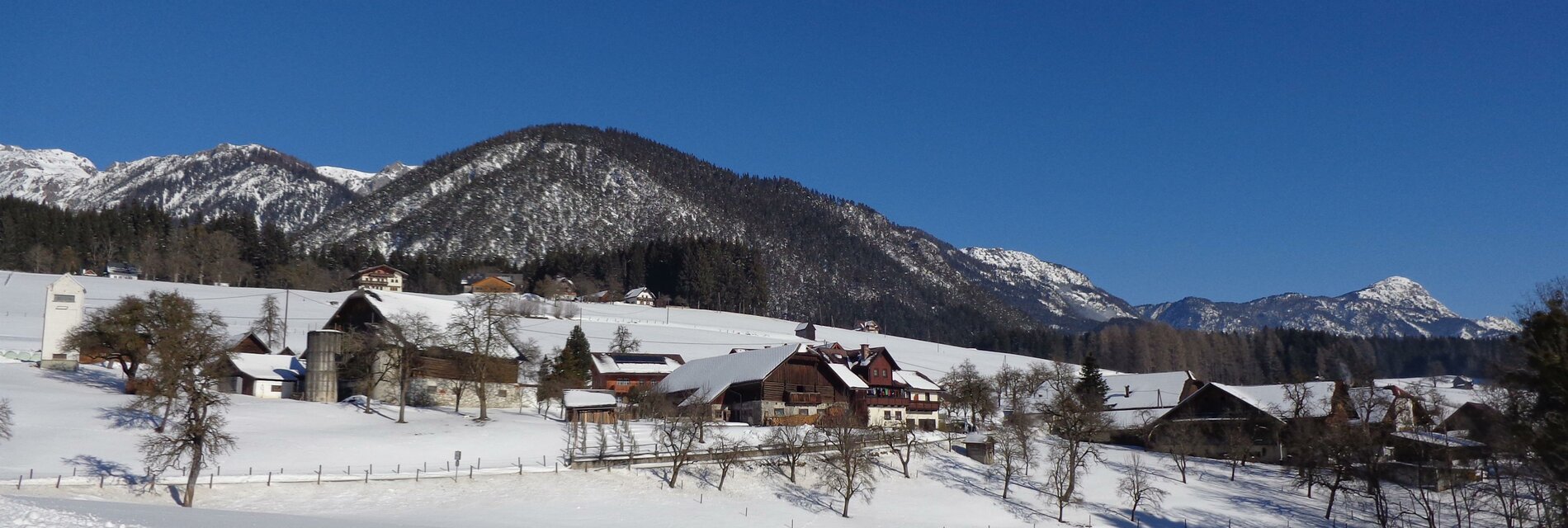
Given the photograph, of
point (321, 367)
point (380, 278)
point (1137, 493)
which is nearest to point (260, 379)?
point (321, 367)

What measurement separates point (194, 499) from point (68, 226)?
14169 centimetres

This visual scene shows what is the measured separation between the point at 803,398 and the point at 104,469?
4777cm

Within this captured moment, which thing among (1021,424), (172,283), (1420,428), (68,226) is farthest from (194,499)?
(68,226)

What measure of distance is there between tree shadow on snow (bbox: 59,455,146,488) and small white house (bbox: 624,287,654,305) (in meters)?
146

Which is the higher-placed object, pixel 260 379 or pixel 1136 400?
pixel 1136 400

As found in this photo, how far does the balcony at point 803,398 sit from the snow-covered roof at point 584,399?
49.2 ft

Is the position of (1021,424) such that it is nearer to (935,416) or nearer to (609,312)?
(935,416)

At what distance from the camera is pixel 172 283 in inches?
5502

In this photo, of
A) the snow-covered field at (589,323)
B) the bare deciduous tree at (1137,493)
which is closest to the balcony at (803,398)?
the bare deciduous tree at (1137,493)

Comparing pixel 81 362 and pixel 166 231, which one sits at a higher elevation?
pixel 166 231

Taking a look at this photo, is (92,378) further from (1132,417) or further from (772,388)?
(1132,417)

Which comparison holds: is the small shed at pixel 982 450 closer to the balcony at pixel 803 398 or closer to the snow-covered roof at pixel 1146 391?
the balcony at pixel 803 398

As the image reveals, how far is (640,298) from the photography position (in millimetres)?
188125

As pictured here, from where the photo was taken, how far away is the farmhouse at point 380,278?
174250 millimetres
